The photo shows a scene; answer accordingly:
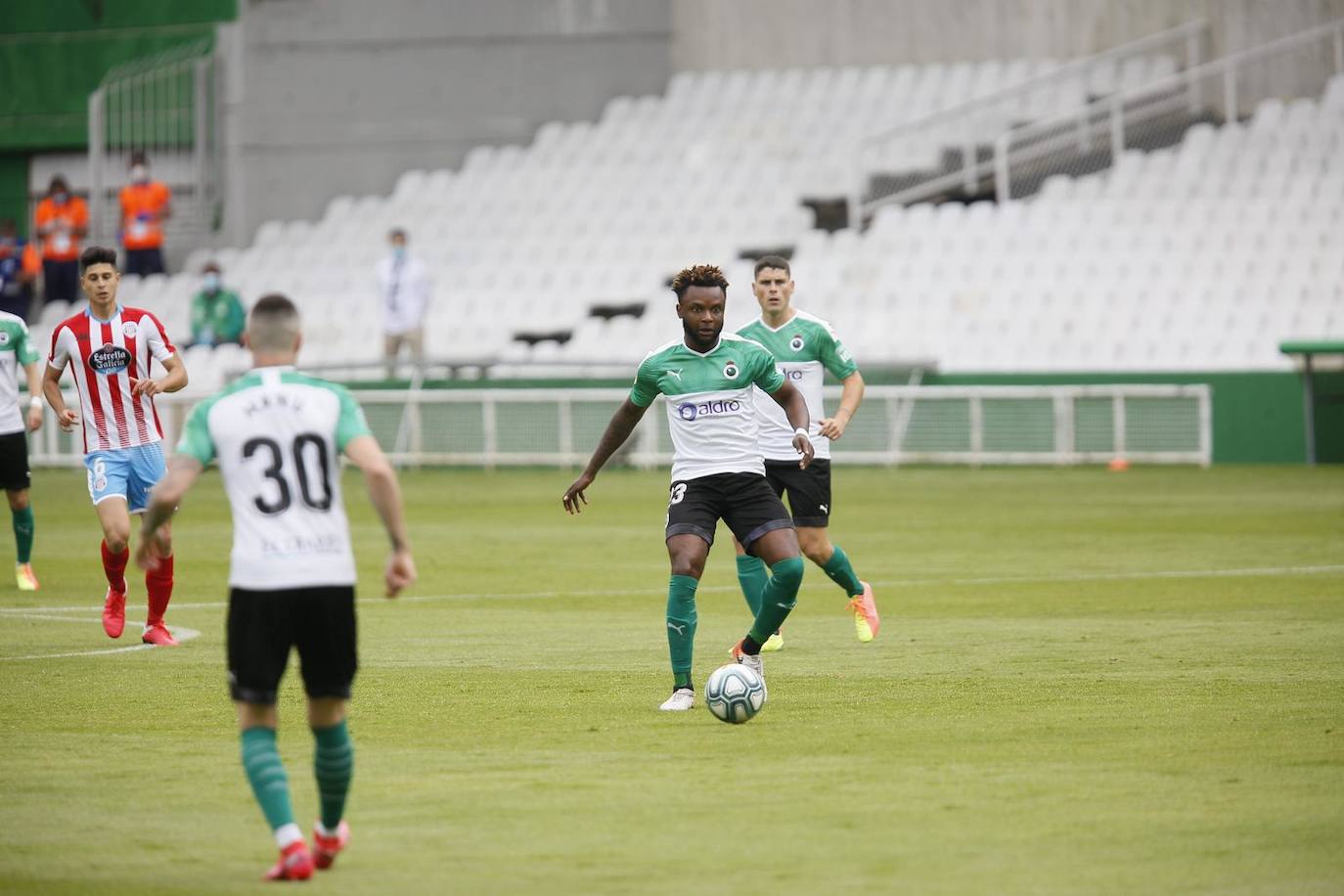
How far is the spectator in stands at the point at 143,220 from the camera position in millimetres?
36188

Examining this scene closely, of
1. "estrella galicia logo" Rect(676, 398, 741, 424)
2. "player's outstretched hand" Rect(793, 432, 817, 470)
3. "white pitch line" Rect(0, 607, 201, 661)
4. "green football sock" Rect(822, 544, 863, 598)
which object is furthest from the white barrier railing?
"estrella galicia logo" Rect(676, 398, 741, 424)

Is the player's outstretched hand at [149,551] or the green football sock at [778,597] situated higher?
the player's outstretched hand at [149,551]

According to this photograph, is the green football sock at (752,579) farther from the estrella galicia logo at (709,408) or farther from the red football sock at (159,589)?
the red football sock at (159,589)

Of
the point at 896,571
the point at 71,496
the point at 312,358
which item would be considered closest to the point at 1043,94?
the point at 312,358

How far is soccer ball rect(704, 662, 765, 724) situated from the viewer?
9.72m

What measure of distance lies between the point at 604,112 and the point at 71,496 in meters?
15.3

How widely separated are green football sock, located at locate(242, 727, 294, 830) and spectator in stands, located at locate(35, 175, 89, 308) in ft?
101

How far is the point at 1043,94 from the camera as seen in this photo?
1379 inches

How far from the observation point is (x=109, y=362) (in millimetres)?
13781

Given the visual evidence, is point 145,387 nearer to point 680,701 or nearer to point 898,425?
point 680,701

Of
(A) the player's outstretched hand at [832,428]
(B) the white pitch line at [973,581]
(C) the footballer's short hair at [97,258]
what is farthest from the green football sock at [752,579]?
(C) the footballer's short hair at [97,258]

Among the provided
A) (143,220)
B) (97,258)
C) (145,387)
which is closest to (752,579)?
(145,387)

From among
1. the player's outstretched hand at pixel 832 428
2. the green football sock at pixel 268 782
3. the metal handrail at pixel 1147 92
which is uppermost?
the metal handrail at pixel 1147 92

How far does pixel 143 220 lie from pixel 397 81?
5798 mm
